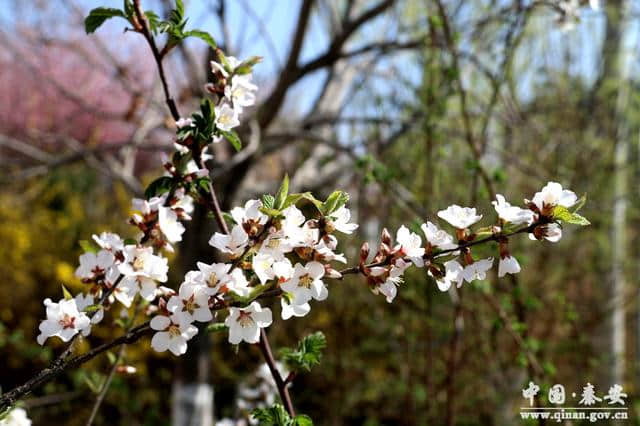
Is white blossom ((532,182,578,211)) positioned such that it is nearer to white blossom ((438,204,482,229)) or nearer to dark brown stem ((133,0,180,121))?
white blossom ((438,204,482,229))

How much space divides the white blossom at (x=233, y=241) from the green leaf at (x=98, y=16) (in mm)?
357

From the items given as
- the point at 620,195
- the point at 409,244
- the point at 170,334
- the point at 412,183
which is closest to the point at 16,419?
the point at 170,334

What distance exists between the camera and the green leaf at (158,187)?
2.65ft

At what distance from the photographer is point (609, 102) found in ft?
11.3

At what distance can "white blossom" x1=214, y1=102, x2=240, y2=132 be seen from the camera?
810 millimetres

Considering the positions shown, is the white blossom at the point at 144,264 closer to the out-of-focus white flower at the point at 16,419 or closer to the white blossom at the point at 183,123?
the white blossom at the point at 183,123

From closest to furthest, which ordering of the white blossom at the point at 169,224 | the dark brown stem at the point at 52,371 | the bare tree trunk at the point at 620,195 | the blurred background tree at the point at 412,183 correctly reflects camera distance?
1. the dark brown stem at the point at 52,371
2. the white blossom at the point at 169,224
3. the blurred background tree at the point at 412,183
4. the bare tree trunk at the point at 620,195

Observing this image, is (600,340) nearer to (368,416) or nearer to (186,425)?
(368,416)

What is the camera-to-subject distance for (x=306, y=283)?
0.70 meters

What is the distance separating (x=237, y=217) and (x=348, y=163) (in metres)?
2.18

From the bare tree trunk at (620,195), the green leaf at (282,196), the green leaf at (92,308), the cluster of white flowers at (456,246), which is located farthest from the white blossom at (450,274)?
the bare tree trunk at (620,195)

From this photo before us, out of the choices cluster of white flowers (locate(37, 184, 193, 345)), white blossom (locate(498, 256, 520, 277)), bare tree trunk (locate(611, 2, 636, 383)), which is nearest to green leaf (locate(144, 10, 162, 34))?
cluster of white flowers (locate(37, 184, 193, 345))

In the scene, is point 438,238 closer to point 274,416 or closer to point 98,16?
point 274,416

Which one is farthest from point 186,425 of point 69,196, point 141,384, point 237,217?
point 69,196
